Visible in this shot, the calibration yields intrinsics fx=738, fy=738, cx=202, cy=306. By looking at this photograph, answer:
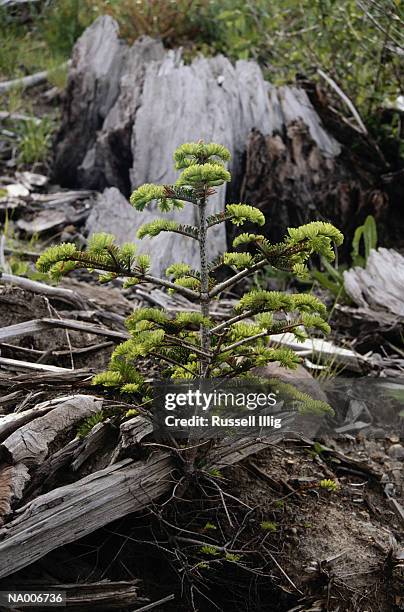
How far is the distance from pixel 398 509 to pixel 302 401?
740mm

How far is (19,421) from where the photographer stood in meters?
2.54

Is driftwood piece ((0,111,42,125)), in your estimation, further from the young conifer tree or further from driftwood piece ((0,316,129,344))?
the young conifer tree

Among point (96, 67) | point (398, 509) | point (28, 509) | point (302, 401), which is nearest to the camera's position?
point (28, 509)

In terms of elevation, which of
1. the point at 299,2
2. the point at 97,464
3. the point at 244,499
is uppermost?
the point at 299,2

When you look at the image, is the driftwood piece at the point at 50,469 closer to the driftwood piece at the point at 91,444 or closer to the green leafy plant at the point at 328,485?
the driftwood piece at the point at 91,444

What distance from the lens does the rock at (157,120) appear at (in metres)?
5.30

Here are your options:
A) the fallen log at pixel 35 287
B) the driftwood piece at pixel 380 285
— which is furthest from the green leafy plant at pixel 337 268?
the fallen log at pixel 35 287

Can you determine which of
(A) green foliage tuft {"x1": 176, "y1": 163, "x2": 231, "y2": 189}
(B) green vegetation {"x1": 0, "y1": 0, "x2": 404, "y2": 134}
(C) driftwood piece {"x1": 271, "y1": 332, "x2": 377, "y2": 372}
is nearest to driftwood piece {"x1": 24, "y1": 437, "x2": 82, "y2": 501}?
(A) green foliage tuft {"x1": 176, "y1": 163, "x2": 231, "y2": 189}

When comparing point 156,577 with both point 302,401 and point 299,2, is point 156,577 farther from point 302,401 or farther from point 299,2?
point 299,2

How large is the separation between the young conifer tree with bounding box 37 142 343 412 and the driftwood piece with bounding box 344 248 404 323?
185cm

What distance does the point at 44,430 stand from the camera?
2.54 m

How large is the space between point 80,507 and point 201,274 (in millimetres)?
904

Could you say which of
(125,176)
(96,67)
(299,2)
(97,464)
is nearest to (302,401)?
(97,464)

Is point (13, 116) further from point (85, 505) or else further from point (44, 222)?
point (85, 505)
